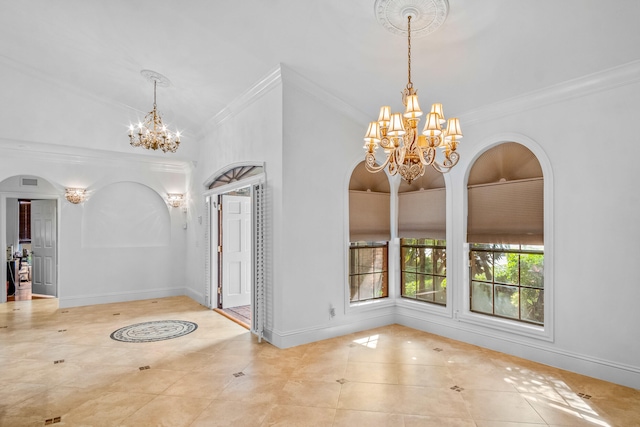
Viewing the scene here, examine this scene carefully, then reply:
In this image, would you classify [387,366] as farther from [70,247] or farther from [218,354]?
[70,247]

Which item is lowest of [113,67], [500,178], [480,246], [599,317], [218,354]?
[218,354]

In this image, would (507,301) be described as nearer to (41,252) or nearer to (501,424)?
(501,424)

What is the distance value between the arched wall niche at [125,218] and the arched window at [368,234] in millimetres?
4522

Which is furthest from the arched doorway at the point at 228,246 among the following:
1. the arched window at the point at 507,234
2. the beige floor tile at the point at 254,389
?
the arched window at the point at 507,234

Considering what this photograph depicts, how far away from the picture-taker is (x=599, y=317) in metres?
3.54

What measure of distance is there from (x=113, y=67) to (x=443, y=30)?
14.7 ft

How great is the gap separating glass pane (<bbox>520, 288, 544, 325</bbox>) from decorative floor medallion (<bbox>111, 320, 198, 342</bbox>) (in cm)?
439

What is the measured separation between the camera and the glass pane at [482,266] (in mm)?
4551

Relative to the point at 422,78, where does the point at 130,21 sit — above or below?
above

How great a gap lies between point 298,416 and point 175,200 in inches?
237

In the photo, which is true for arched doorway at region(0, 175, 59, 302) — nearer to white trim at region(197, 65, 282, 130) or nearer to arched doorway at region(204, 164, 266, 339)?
arched doorway at region(204, 164, 266, 339)

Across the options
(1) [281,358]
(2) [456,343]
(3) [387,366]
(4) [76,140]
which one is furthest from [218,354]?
(4) [76,140]

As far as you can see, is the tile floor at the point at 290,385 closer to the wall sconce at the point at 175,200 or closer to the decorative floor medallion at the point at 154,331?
the decorative floor medallion at the point at 154,331

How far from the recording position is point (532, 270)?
418 cm
